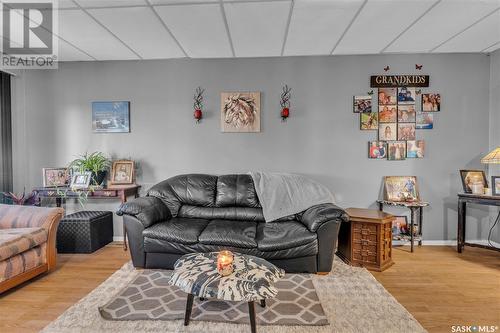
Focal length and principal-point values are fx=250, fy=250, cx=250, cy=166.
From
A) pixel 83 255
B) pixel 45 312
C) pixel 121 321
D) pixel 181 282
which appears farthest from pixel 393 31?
pixel 83 255

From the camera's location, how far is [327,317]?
1931mm

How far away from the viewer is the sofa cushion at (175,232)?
262 cm

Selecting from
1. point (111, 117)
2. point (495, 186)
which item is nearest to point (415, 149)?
point (495, 186)

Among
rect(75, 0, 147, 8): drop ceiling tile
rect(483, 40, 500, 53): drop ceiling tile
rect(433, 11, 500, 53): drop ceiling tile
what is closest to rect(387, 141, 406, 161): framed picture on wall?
rect(433, 11, 500, 53): drop ceiling tile

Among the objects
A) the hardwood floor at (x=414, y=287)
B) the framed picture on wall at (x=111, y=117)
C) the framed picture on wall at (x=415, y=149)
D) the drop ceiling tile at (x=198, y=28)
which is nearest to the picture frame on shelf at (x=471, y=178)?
the framed picture on wall at (x=415, y=149)

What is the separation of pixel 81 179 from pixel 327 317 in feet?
11.4

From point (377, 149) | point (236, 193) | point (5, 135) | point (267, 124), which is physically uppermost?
point (267, 124)

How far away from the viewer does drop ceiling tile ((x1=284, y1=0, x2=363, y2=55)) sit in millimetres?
2404

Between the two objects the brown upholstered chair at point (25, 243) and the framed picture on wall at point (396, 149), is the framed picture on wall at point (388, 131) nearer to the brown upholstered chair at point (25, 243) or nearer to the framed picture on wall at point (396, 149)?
the framed picture on wall at point (396, 149)

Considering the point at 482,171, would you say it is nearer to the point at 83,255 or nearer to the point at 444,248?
the point at 444,248

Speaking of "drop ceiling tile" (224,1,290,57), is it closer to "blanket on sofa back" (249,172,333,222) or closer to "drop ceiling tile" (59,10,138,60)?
"drop ceiling tile" (59,10,138,60)

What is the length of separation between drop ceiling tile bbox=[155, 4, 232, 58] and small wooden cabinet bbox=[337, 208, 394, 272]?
2.64 metres

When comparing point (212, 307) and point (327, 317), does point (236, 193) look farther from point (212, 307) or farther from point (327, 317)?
point (327, 317)

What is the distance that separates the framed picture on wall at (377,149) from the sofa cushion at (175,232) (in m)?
2.60
